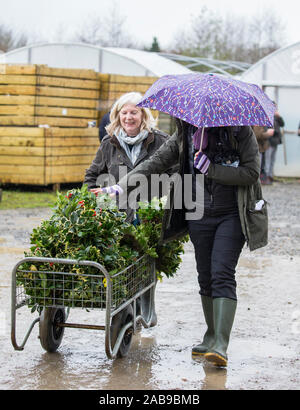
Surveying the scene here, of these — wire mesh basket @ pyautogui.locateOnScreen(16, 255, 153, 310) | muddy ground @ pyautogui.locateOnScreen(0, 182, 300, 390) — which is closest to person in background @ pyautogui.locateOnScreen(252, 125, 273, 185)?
muddy ground @ pyautogui.locateOnScreen(0, 182, 300, 390)

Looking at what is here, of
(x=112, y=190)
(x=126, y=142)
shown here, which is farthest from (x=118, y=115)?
(x=112, y=190)

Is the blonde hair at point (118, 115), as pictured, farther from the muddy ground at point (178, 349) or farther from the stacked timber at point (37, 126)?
the stacked timber at point (37, 126)

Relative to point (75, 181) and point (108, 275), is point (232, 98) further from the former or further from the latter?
point (75, 181)

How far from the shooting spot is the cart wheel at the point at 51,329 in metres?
4.68

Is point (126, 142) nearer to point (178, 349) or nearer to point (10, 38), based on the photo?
point (178, 349)

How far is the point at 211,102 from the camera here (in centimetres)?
438

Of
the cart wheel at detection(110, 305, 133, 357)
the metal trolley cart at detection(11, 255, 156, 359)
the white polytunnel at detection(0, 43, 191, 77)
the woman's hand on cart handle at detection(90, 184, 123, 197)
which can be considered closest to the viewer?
the metal trolley cart at detection(11, 255, 156, 359)

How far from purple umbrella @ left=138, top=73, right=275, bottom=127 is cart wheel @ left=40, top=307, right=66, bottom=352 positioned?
4.96 feet

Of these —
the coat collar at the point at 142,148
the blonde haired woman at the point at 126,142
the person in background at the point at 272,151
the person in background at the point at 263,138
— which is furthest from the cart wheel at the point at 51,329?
the person in background at the point at 272,151

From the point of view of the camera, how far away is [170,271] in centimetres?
523

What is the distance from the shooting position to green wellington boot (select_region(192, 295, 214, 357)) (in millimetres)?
4879

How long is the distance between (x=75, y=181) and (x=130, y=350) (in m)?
9.63

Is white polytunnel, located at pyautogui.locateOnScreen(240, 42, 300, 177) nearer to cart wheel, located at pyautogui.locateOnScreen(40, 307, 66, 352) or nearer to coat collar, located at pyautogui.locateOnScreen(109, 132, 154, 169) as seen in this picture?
coat collar, located at pyautogui.locateOnScreen(109, 132, 154, 169)
